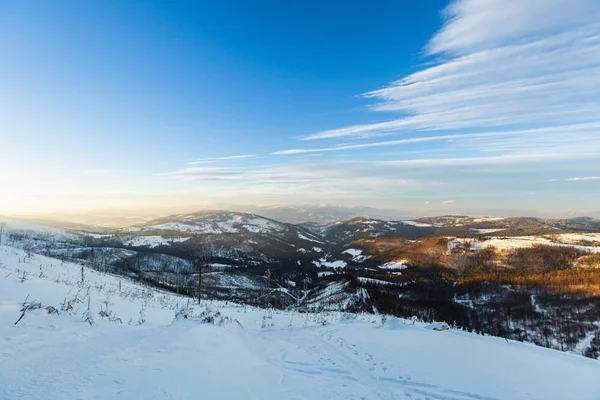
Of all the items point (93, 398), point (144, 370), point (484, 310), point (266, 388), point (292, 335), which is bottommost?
point (484, 310)

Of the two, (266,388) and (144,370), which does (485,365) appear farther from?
(144,370)

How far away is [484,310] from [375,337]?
157m

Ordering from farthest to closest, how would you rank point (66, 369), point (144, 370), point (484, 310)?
point (484, 310), point (144, 370), point (66, 369)

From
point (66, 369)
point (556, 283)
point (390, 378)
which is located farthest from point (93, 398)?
point (556, 283)

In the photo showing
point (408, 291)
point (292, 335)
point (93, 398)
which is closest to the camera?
point (93, 398)

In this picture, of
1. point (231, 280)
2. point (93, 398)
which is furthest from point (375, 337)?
point (231, 280)

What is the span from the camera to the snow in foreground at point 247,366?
712 cm

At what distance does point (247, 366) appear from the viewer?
1015cm

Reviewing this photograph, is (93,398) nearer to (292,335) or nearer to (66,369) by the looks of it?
(66,369)

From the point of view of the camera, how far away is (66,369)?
7.37 m

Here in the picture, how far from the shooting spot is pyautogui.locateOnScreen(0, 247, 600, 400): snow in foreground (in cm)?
712

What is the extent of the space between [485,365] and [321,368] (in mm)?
6022

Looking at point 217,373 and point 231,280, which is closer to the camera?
point 217,373

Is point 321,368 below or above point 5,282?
below
